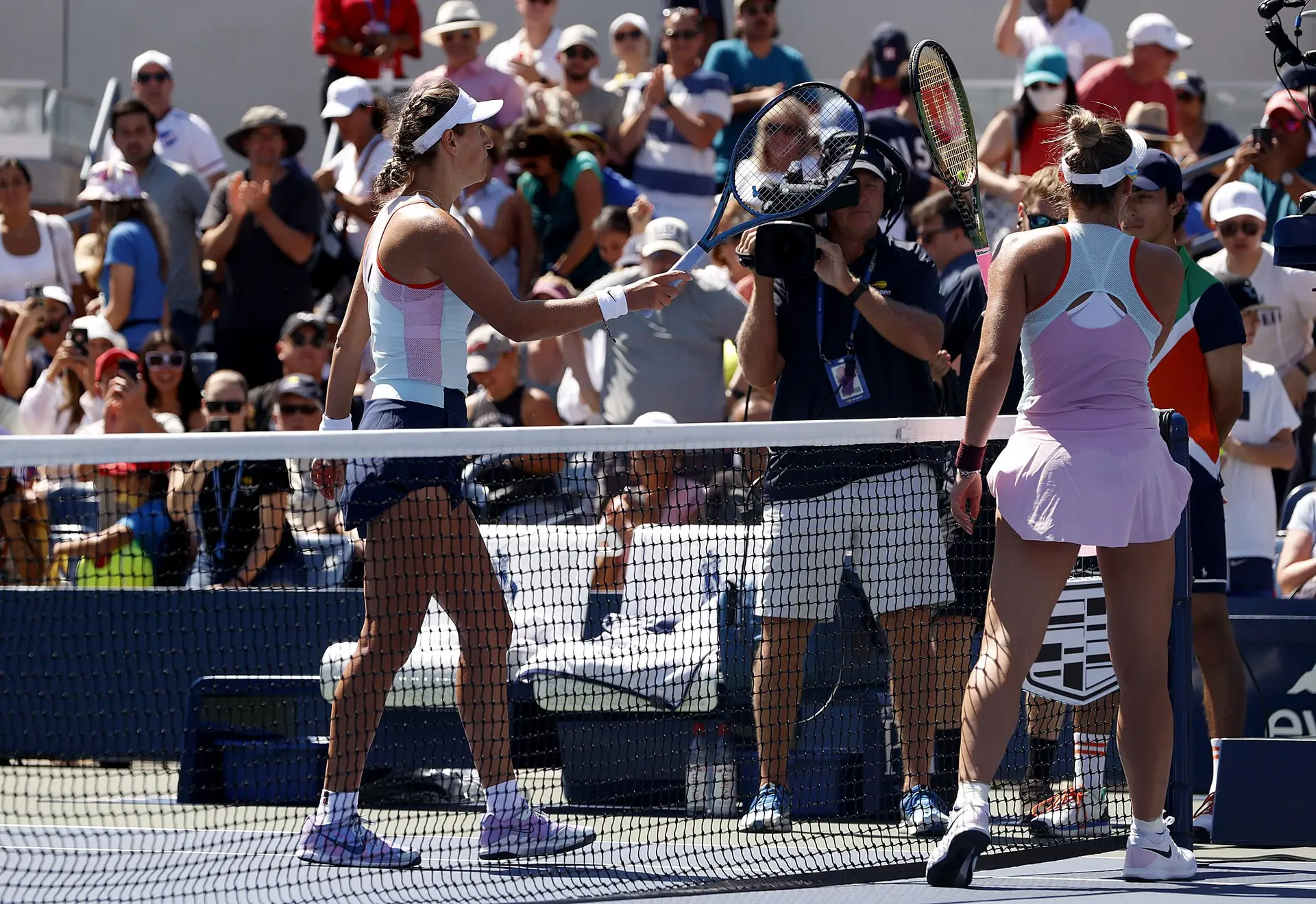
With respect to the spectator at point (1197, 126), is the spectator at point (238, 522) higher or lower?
lower

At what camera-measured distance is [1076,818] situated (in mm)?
5141

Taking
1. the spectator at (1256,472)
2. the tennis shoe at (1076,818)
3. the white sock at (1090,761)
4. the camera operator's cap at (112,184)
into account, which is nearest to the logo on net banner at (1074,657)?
the white sock at (1090,761)

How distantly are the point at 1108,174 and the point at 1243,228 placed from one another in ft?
13.7

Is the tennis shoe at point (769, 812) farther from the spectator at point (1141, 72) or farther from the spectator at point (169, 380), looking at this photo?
the spectator at point (1141, 72)

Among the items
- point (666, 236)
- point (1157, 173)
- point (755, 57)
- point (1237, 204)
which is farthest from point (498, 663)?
point (755, 57)

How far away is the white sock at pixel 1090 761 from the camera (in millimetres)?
5137

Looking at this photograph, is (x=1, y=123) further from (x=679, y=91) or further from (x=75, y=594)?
(x=75, y=594)

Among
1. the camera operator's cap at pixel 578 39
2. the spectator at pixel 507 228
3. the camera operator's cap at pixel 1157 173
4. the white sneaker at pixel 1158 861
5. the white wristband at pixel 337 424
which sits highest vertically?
the camera operator's cap at pixel 578 39

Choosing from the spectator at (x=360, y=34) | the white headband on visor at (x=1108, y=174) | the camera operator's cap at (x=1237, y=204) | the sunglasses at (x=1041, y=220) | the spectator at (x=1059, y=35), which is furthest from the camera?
the spectator at (x=360, y=34)

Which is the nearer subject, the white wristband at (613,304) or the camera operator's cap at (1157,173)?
the white wristband at (613,304)

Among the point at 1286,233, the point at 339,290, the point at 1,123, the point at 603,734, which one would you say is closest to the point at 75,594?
the point at 603,734

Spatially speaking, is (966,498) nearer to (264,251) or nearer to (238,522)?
(238,522)

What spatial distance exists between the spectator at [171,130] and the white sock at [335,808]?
7.51 meters

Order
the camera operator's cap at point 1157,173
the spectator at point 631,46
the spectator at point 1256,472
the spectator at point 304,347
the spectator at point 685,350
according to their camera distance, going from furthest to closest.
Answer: the spectator at point 631,46 → the spectator at point 304,347 → the spectator at point 685,350 → the spectator at point 1256,472 → the camera operator's cap at point 1157,173
